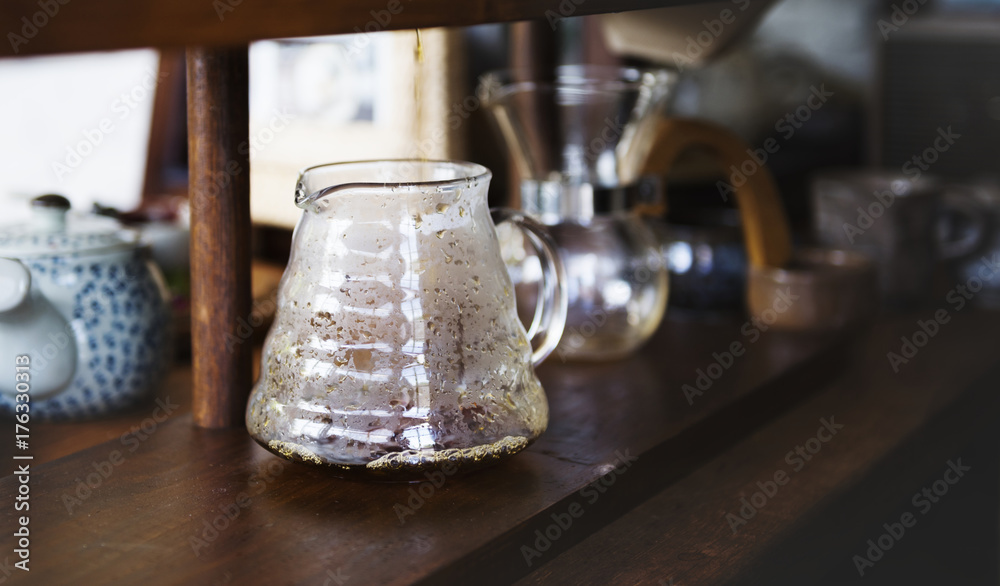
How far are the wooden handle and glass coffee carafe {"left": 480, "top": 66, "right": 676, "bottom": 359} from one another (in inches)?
1.8

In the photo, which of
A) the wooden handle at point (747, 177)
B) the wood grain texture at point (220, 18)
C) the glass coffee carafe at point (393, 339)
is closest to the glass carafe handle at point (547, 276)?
the glass coffee carafe at point (393, 339)

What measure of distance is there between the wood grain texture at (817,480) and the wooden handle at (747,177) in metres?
0.13

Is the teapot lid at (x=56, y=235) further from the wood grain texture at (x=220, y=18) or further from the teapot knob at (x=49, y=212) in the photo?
the wood grain texture at (x=220, y=18)

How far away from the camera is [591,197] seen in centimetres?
81

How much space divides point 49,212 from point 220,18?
357 mm

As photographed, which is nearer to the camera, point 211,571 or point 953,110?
point 211,571

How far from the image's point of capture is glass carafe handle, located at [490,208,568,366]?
0.61 metres

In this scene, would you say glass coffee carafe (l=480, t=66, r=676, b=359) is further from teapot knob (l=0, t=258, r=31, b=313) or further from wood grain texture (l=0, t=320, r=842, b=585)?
teapot knob (l=0, t=258, r=31, b=313)

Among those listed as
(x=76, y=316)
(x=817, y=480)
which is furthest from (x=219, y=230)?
(x=817, y=480)

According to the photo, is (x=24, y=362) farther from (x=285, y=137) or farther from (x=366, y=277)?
(x=285, y=137)

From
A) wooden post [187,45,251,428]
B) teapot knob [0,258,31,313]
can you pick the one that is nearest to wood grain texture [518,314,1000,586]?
wooden post [187,45,251,428]

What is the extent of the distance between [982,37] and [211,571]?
152 centimetres

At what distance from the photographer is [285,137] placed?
121 centimetres

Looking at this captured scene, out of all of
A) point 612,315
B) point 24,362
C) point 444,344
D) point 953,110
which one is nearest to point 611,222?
point 612,315
